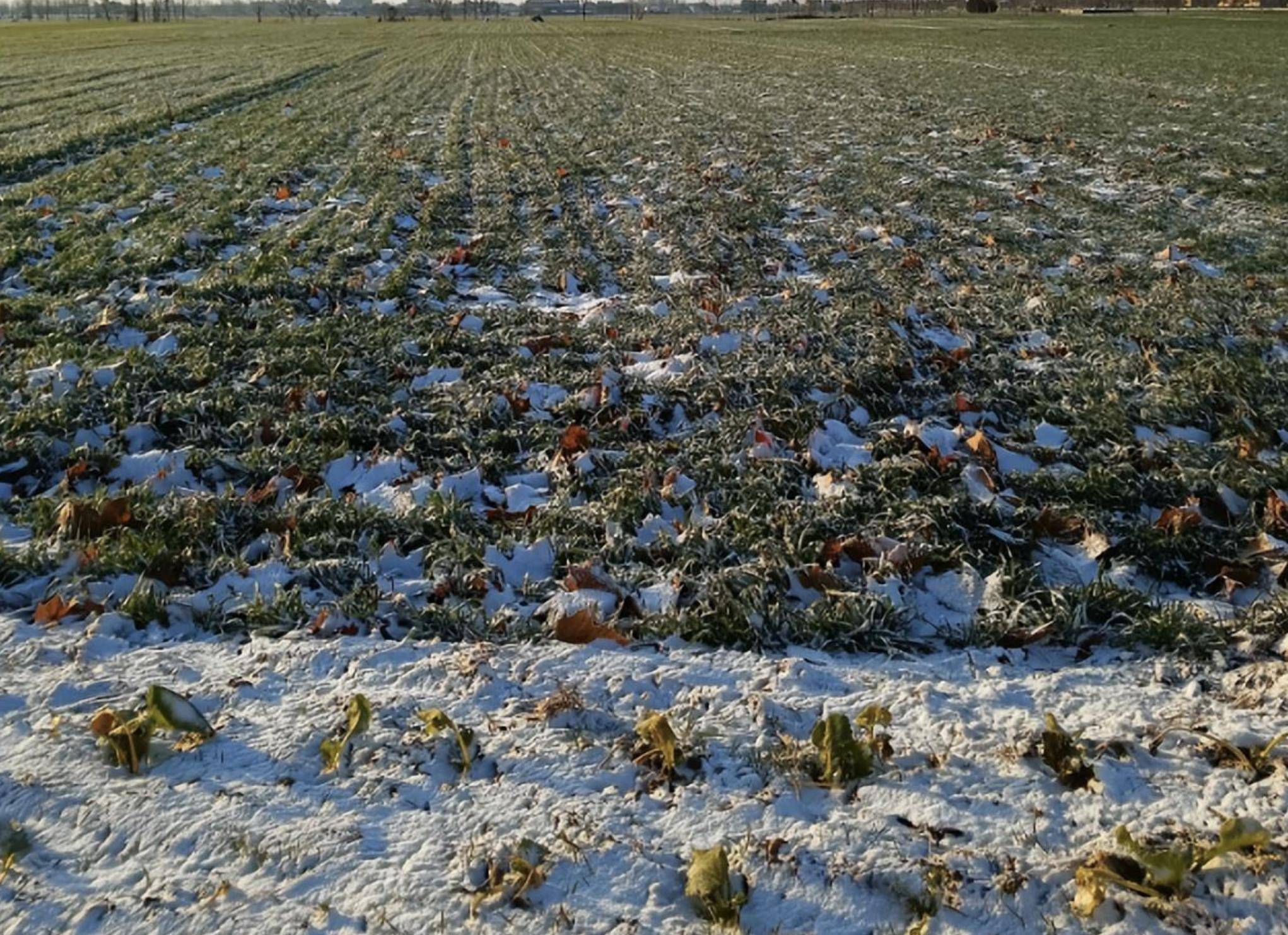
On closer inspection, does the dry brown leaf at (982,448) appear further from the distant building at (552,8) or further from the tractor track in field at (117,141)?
the distant building at (552,8)

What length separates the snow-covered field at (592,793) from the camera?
2250 millimetres

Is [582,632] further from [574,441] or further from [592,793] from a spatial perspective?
[574,441]

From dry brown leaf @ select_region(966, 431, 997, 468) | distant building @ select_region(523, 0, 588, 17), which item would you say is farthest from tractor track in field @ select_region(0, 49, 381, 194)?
distant building @ select_region(523, 0, 588, 17)

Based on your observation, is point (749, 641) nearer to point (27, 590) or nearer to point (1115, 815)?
point (1115, 815)

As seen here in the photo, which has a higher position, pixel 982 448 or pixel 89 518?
pixel 982 448

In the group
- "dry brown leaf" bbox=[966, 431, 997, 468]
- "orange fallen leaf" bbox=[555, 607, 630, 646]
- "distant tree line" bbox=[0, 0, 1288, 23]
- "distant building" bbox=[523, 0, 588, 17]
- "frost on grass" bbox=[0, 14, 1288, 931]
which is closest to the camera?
"frost on grass" bbox=[0, 14, 1288, 931]

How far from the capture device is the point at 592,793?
8.63 feet

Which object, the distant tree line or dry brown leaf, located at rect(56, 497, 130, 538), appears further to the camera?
the distant tree line

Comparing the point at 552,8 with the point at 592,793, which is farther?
the point at 552,8

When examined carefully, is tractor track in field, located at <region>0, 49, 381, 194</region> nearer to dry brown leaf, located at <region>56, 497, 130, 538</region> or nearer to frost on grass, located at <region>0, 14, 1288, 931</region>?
frost on grass, located at <region>0, 14, 1288, 931</region>

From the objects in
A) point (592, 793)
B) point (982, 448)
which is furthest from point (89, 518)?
point (982, 448)

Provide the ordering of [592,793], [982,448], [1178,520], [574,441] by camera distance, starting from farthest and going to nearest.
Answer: [574,441]
[982,448]
[1178,520]
[592,793]

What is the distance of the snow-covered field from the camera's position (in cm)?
225

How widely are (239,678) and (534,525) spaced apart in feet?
4.48
